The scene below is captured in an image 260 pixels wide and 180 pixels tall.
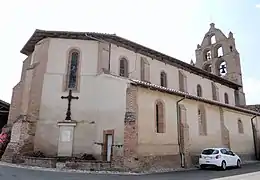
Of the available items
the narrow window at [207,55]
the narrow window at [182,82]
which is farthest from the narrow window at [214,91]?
the narrow window at [207,55]

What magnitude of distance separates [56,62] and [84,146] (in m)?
6.79

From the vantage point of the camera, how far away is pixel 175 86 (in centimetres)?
2394

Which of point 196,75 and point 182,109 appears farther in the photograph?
point 196,75

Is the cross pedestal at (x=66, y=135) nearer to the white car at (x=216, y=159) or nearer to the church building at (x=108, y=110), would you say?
the church building at (x=108, y=110)

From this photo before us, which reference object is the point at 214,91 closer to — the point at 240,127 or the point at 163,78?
the point at 240,127

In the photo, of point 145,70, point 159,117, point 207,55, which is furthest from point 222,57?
point 159,117

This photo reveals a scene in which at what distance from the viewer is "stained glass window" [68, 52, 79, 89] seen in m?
→ 18.2

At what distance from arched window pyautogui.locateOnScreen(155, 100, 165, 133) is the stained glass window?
6.44 meters

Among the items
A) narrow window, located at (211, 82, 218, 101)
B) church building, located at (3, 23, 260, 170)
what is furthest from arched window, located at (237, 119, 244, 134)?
narrow window, located at (211, 82, 218, 101)

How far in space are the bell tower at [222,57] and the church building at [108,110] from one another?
450 inches

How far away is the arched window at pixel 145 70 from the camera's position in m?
21.1

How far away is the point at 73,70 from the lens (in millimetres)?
18547

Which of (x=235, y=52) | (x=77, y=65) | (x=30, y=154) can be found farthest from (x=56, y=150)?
(x=235, y=52)

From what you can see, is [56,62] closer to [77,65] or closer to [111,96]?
[77,65]
